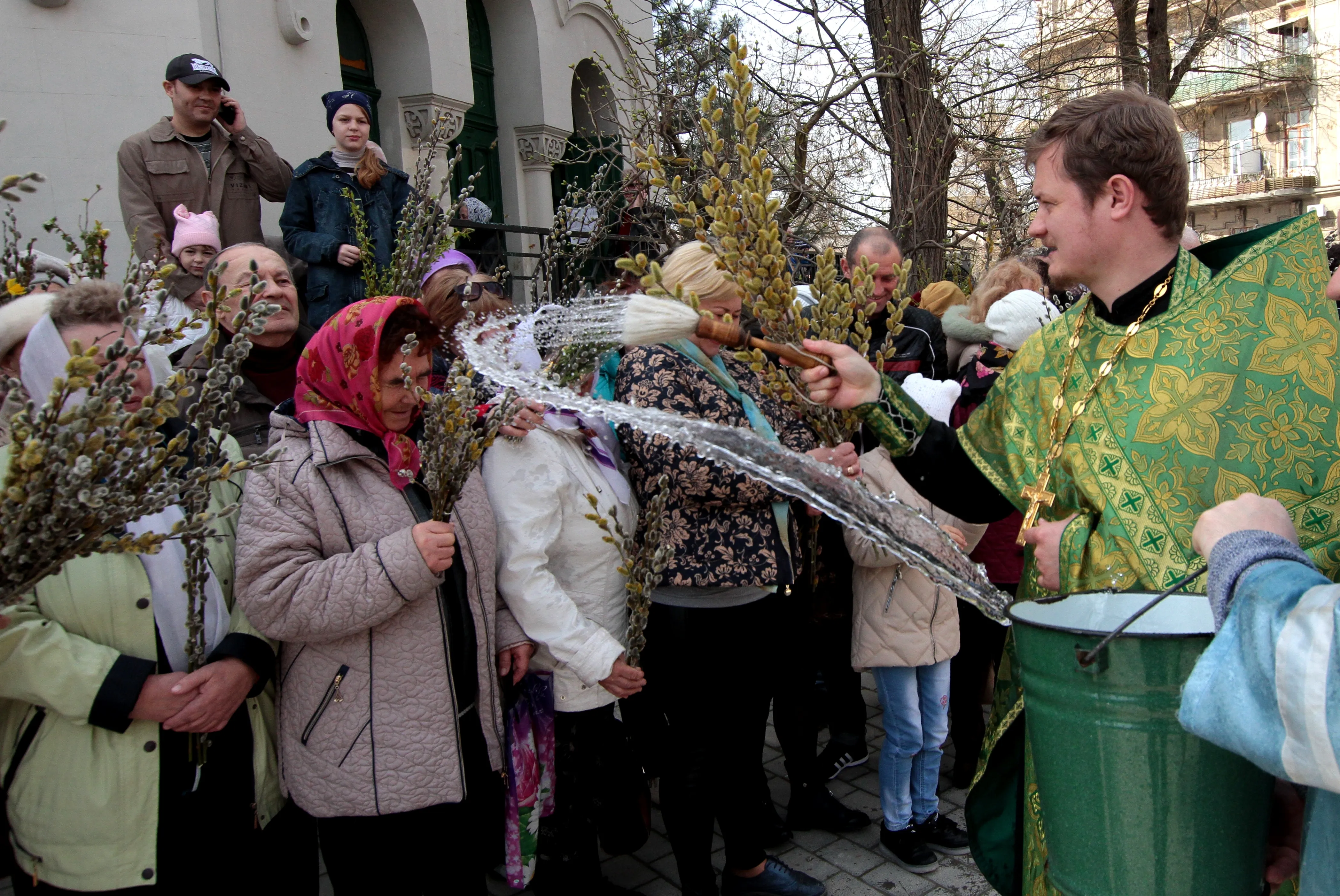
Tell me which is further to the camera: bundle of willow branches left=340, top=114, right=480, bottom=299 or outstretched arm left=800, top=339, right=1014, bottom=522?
bundle of willow branches left=340, top=114, right=480, bottom=299

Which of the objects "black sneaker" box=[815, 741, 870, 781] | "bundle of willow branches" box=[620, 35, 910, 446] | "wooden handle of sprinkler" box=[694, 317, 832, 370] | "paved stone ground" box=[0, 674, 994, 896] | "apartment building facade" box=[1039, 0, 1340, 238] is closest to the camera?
"wooden handle of sprinkler" box=[694, 317, 832, 370]

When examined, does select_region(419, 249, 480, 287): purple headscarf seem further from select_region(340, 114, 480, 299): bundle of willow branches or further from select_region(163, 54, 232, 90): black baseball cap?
select_region(163, 54, 232, 90): black baseball cap

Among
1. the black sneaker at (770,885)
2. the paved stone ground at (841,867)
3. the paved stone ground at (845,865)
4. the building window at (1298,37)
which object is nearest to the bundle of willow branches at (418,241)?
the paved stone ground at (841,867)

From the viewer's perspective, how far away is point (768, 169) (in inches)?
84.4

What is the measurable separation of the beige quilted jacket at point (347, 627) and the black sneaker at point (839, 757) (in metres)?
2.33

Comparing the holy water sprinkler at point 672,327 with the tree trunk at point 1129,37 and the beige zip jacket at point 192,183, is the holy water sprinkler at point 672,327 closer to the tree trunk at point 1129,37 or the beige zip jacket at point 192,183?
the beige zip jacket at point 192,183

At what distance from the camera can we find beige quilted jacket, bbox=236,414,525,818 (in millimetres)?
2439

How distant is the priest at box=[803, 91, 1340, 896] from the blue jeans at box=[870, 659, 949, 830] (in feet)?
5.05

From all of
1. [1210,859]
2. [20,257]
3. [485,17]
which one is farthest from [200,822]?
[485,17]

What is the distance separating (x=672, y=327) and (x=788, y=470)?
48 centimetres

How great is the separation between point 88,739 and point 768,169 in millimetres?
1966

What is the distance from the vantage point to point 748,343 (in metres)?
2.07

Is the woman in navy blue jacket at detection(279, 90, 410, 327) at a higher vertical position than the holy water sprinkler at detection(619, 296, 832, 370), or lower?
higher

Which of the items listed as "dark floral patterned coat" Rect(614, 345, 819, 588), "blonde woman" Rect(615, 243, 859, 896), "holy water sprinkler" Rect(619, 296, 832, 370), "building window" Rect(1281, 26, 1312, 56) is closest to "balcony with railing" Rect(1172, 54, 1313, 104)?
"building window" Rect(1281, 26, 1312, 56)
